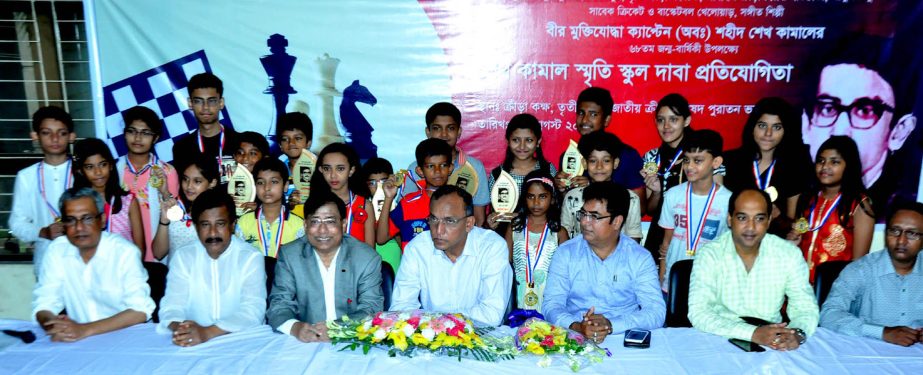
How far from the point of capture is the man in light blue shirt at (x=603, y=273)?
2738 millimetres

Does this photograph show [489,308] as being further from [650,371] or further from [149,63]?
[149,63]

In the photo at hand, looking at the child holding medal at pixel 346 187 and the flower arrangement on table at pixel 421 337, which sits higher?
the child holding medal at pixel 346 187

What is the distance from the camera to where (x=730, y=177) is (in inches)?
145

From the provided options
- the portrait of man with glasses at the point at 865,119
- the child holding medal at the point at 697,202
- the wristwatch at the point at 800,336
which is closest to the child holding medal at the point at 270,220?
the child holding medal at the point at 697,202

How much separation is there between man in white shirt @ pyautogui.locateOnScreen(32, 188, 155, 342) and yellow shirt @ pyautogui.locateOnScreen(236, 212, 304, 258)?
0.76m

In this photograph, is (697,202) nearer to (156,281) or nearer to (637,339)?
(637,339)

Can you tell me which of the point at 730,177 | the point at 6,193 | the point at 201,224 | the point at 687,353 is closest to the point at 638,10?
the point at 730,177

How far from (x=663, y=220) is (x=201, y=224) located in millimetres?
2501

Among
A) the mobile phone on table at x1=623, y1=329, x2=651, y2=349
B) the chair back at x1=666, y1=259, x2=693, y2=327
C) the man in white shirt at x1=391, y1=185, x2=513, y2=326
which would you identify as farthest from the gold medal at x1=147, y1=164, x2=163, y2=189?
the chair back at x1=666, y1=259, x2=693, y2=327

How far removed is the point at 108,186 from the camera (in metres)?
3.55

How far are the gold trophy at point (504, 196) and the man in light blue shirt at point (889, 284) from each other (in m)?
1.56

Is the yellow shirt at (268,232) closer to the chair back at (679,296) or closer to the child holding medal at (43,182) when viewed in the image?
the child holding medal at (43,182)

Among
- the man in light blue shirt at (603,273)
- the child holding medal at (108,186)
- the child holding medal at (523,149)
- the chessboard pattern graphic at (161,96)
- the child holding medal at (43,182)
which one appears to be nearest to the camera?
the man in light blue shirt at (603,273)

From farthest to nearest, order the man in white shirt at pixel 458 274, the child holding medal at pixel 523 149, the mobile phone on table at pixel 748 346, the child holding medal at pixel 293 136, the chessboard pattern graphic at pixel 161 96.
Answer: the chessboard pattern graphic at pixel 161 96 < the child holding medal at pixel 293 136 < the child holding medal at pixel 523 149 < the man in white shirt at pixel 458 274 < the mobile phone on table at pixel 748 346
